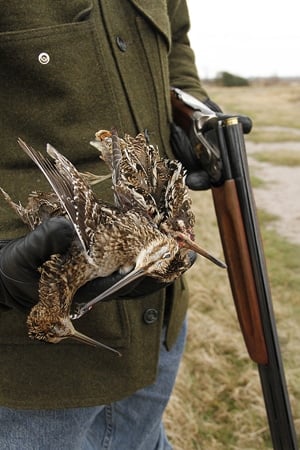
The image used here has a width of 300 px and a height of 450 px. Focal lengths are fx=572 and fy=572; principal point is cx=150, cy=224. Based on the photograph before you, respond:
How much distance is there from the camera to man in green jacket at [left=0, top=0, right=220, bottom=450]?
5.67 ft

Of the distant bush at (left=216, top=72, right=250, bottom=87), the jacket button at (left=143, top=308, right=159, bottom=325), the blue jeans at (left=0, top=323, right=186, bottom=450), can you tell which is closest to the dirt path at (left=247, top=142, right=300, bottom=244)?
the blue jeans at (left=0, top=323, right=186, bottom=450)

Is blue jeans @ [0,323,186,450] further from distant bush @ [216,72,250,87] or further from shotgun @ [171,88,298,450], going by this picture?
distant bush @ [216,72,250,87]

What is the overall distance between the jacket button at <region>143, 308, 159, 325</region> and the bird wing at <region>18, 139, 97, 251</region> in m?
0.63

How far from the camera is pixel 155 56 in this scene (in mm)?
2002

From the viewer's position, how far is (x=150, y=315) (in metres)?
1.95

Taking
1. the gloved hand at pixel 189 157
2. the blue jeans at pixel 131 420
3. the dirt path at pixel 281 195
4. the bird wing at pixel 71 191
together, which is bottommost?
the dirt path at pixel 281 195

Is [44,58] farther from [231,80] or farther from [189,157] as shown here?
[231,80]

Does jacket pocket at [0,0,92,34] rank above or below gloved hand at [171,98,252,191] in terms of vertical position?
above

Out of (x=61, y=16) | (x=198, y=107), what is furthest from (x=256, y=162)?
(x=61, y=16)

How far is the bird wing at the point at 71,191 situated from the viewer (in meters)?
1.38

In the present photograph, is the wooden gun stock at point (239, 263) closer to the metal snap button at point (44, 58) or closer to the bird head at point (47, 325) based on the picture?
the metal snap button at point (44, 58)

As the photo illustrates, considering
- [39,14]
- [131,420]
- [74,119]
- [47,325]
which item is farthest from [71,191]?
[131,420]

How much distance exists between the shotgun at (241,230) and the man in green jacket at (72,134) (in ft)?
0.93

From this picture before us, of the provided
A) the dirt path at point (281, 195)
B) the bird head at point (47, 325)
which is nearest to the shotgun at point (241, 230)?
the bird head at point (47, 325)
